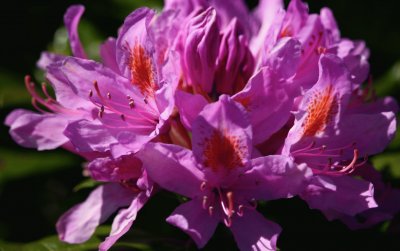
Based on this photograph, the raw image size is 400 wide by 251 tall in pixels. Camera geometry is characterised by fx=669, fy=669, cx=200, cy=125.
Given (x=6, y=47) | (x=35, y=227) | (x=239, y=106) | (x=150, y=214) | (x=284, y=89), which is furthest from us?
(x=6, y=47)

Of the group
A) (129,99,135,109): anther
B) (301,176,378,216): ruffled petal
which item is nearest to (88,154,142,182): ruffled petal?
(129,99,135,109): anther

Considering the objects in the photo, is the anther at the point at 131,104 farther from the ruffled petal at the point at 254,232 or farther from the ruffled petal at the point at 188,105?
the ruffled petal at the point at 254,232

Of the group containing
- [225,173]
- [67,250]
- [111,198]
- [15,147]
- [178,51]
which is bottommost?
[15,147]

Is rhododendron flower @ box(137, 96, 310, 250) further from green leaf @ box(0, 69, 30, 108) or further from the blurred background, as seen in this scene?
green leaf @ box(0, 69, 30, 108)

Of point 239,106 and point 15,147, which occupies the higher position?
point 239,106

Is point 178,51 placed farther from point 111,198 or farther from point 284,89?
point 111,198

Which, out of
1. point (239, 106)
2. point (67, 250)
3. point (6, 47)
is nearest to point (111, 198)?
point (67, 250)

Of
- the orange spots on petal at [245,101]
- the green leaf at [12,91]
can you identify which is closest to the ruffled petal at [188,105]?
the orange spots on petal at [245,101]
